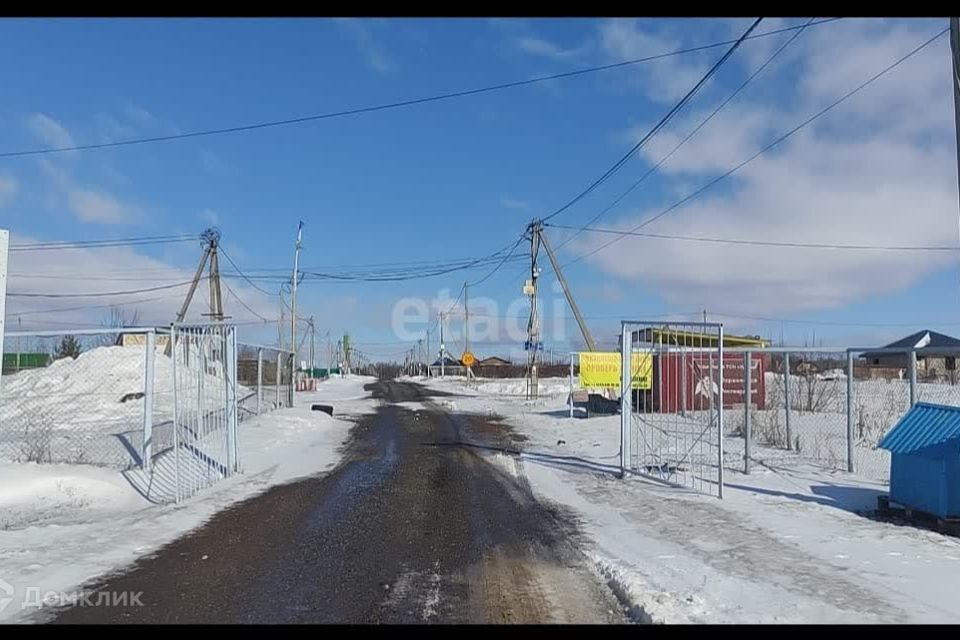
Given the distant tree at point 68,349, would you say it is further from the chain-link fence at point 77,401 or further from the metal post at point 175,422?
the metal post at point 175,422

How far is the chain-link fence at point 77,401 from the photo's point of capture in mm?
12039

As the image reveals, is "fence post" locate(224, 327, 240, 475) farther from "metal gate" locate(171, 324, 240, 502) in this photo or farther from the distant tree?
the distant tree

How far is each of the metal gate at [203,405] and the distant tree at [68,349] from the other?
7.12 m

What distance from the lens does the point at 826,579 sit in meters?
6.18

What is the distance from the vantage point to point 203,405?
1187 cm

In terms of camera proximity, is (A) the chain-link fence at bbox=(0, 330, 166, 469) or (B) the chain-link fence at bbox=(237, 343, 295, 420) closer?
(A) the chain-link fence at bbox=(0, 330, 166, 469)

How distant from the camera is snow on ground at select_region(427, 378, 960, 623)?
5.40 m

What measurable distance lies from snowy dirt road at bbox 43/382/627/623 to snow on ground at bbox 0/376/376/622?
1.11ft

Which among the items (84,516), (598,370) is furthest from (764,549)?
(598,370)

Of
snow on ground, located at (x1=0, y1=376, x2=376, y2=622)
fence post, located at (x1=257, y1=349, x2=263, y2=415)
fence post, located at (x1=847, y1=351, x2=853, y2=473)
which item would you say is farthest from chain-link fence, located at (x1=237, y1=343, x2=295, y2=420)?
fence post, located at (x1=847, y1=351, x2=853, y2=473)

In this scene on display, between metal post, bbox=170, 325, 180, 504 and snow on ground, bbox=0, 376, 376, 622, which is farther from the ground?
metal post, bbox=170, 325, 180, 504

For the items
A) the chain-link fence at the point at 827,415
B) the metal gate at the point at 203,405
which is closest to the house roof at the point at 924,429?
the chain-link fence at the point at 827,415

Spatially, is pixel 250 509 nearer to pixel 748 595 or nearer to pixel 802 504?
pixel 748 595

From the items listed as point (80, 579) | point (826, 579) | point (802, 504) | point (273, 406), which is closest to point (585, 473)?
point (802, 504)
